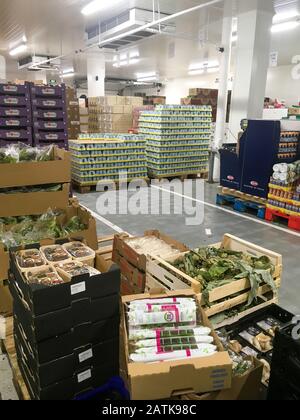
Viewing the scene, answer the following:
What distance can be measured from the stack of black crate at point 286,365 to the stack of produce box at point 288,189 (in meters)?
4.65

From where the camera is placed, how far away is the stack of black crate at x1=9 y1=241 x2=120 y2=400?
6.00ft

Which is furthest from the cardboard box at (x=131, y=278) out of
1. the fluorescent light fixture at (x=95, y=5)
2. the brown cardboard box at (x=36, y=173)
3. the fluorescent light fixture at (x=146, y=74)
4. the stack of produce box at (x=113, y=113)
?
the fluorescent light fixture at (x=146, y=74)

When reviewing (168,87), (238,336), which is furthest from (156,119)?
(168,87)

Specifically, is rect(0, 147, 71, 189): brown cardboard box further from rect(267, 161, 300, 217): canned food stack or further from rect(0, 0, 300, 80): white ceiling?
rect(0, 0, 300, 80): white ceiling

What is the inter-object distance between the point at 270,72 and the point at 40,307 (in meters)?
18.1

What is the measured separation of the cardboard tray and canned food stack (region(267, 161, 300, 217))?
395cm

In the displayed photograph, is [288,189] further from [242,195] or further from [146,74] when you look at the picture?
[146,74]

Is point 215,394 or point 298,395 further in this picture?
point 215,394

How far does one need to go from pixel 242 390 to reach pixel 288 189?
15.5ft

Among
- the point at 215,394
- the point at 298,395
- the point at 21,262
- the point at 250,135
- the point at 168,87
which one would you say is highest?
the point at 168,87

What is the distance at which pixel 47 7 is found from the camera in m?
8.25

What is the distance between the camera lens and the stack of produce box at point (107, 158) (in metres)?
8.22

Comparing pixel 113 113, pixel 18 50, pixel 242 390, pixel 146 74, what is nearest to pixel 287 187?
pixel 242 390
